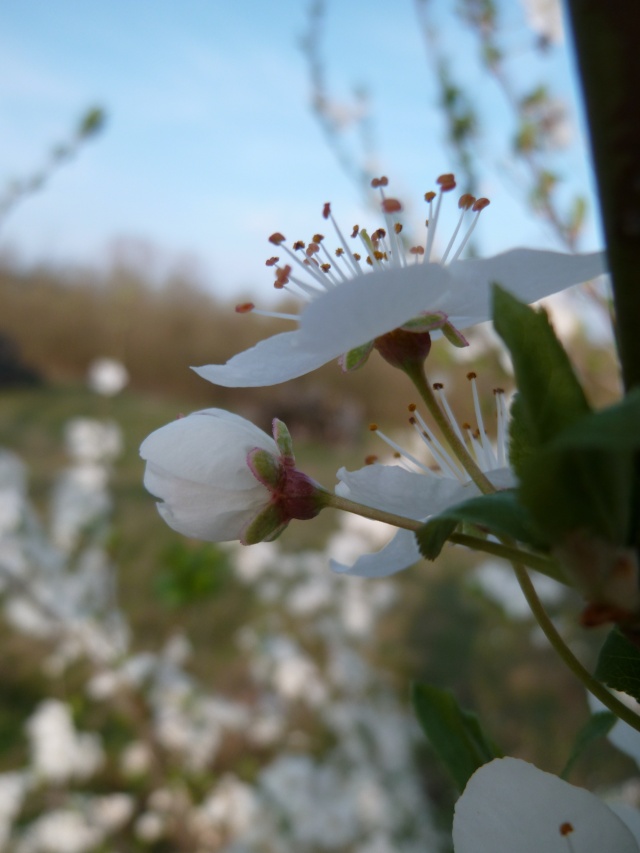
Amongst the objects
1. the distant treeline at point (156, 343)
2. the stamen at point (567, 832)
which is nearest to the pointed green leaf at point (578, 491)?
the stamen at point (567, 832)

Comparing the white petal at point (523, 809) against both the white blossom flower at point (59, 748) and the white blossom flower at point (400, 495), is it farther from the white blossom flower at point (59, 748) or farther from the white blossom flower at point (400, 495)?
the white blossom flower at point (59, 748)

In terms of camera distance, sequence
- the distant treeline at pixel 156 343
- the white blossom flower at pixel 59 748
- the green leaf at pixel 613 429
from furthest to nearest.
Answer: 1. the distant treeline at pixel 156 343
2. the white blossom flower at pixel 59 748
3. the green leaf at pixel 613 429

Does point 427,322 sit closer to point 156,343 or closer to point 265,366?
point 265,366

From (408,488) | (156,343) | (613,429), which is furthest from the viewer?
(156,343)

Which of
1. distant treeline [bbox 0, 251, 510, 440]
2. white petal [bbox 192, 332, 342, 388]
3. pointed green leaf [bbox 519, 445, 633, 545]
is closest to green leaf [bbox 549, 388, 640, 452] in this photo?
pointed green leaf [bbox 519, 445, 633, 545]

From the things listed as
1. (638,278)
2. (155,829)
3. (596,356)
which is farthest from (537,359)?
(155,829)

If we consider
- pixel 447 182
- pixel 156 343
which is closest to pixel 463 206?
pixel 447 182
